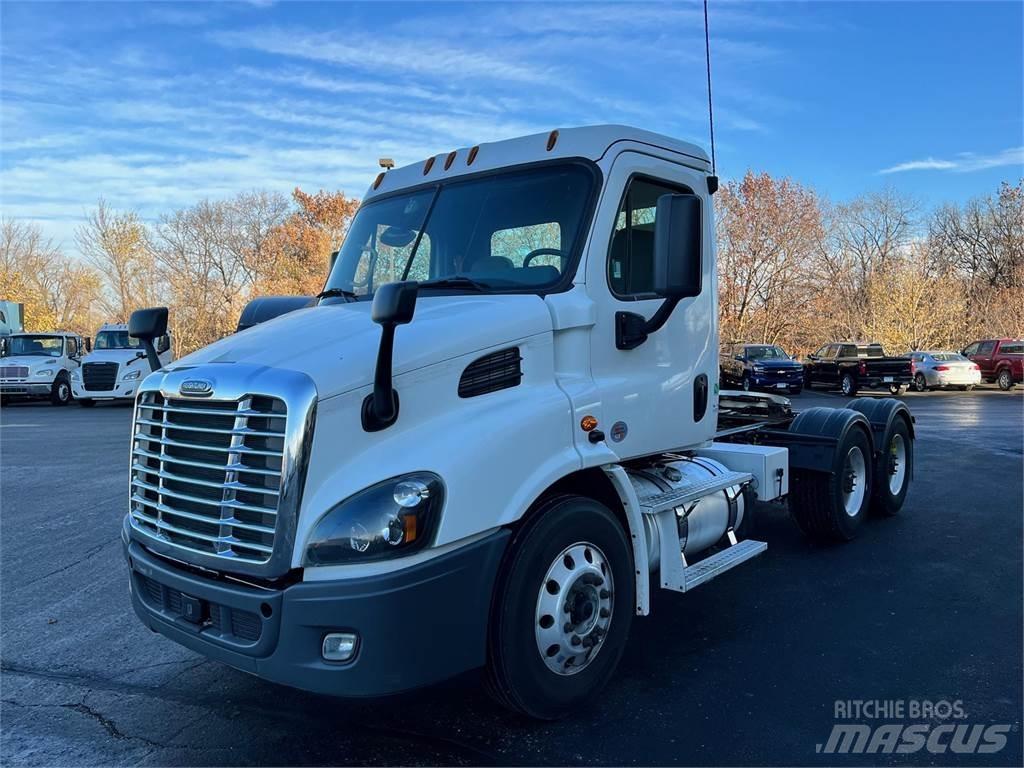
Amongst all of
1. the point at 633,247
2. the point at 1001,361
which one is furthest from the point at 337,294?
the point at 1001,361

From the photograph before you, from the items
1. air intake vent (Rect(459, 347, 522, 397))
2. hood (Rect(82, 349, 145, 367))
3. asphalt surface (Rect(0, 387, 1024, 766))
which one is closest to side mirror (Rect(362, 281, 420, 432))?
air intake vent (Rect(459, 347, 522, 397))

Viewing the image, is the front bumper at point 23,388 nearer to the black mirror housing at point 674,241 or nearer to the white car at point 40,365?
the white car at point 40,365

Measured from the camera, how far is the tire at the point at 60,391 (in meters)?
24.5

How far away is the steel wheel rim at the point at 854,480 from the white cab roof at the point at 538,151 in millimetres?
3314

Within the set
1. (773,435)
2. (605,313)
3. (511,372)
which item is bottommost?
(773,435)

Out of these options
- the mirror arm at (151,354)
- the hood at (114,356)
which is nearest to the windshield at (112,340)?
the hood at (114,356)

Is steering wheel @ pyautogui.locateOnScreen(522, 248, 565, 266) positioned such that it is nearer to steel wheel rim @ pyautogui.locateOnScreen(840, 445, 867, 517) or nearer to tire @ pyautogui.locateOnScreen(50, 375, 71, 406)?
steel wheel rim @ pyautogui.locateOnScreen(840, 445, 867, 517)

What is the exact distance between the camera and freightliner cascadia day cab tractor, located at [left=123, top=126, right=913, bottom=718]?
2.94 metres

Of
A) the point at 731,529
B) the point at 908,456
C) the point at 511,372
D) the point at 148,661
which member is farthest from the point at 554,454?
the point at 908,456

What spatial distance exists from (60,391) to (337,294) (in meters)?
24.4

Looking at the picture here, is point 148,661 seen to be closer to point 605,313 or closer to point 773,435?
point 605,313

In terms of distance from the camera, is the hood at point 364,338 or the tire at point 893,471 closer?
the hood at point 364,338

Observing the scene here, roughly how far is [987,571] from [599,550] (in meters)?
3.81

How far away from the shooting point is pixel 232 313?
4078 cm
